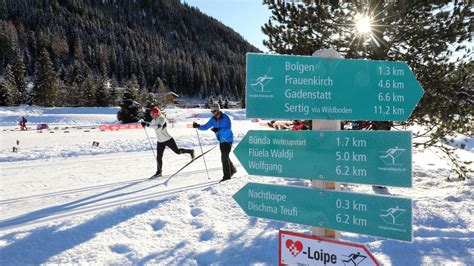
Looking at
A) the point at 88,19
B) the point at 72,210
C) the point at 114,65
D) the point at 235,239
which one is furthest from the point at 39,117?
the point at 88,19

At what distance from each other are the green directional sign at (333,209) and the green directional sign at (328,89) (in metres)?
0.53

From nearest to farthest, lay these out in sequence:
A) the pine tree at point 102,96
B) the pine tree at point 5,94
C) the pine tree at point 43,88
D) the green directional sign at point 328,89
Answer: the green directional sign at point 328,89, the pine tree at point 5,94, the pine tree at point 102,96, the pine tree at point 43,88

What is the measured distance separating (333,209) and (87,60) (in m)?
131

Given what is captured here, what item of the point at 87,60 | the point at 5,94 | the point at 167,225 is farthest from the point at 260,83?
the point at 87,60

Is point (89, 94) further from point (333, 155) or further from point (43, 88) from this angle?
point (333, 155)

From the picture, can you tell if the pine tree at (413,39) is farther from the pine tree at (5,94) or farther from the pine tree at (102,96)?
the pine tree at (5,94)

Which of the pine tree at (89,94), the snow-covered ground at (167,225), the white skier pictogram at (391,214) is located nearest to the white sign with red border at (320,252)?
the white skier pictogram at (391,214)

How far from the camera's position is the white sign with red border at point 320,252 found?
208 centimetres

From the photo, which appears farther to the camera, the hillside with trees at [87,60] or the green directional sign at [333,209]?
the hillside with trees at [87,60]

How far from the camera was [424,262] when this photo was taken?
3.37 metres

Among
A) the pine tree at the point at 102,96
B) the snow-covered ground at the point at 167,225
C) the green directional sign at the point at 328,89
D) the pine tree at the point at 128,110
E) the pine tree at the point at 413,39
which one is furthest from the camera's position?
the pine tree at the point at 102,96

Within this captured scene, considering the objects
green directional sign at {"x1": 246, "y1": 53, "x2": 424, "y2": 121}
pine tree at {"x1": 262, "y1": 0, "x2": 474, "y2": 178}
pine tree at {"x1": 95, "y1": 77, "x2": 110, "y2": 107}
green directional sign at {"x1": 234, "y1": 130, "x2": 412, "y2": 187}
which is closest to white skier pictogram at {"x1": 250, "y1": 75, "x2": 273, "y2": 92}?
green directional sign at {"x1": 246, "y1": 53, "x2": 424, "y2": 121}

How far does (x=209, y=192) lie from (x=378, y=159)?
4.41m

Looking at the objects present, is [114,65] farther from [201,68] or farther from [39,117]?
[39,117]
